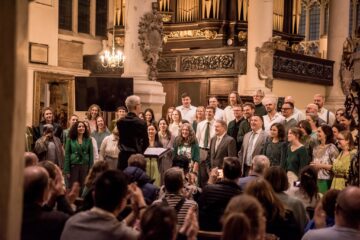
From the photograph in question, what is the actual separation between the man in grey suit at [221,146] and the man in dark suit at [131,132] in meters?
1.54

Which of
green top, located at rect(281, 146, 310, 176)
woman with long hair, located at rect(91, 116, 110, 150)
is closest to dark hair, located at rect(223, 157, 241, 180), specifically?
green top, located at rect(281, 146, 310, 176)

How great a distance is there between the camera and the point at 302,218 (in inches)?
188

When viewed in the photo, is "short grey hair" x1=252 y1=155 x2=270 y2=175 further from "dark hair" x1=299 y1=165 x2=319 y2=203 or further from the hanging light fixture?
the hanging light fixture

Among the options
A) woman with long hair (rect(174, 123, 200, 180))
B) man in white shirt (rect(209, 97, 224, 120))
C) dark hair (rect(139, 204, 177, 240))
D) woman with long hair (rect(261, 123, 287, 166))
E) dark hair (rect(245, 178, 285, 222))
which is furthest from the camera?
man in white shirt (rect(209, 97, 224, 120))

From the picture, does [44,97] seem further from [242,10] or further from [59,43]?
[242,10]

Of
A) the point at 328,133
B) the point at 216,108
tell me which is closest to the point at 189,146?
the point at 216,108

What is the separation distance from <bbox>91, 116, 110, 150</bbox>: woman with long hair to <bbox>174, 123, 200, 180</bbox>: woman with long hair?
1.54 meters

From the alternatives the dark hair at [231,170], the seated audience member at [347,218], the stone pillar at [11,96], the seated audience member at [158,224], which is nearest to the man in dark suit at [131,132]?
the dark hair at [231,170]

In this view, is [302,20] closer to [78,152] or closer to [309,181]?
[78,152]

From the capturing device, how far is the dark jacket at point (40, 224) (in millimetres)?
3400

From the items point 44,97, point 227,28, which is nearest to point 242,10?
point 227,28

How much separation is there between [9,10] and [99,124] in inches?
321

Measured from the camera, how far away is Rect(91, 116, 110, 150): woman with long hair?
32.1 ft

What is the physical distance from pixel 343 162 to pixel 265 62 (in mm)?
7937
